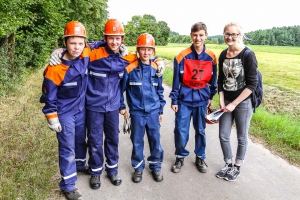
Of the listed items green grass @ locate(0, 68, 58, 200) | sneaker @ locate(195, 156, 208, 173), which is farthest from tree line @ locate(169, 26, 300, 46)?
sneaker @ locate(195, 156, 208, 173)

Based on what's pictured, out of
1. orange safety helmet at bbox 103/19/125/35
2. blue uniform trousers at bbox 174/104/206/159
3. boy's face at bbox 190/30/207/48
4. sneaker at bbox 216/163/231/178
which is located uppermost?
orange safety helmet at bbox 103/19/125/35

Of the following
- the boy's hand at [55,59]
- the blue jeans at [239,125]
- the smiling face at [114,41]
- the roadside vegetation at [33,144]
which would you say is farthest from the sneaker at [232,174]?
the boy's hand at [55,59]

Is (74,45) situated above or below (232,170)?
above

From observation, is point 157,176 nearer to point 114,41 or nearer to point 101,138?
point 101,138

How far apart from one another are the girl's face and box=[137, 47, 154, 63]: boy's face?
Answer: 108 cm

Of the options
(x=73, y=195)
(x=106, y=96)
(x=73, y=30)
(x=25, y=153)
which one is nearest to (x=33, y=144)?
(x=25, y=153)

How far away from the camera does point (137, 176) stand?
3.73 metres

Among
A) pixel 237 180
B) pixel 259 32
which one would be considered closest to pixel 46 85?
pixel 237 180

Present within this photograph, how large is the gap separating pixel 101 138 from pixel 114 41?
1.42 meters

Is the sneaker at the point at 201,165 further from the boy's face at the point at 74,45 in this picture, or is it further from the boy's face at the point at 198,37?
the boy's face at the point at 74,45

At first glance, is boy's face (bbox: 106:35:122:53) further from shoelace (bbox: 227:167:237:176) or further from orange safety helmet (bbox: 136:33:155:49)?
shoelace (bbox: 227:167:237:176)

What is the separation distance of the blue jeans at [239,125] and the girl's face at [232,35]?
0.87 meters

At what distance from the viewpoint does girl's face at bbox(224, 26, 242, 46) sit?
3.36 metres

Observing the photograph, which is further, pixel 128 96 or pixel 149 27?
pixel 149 27
